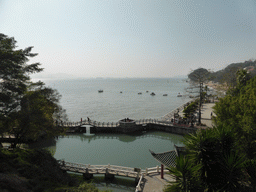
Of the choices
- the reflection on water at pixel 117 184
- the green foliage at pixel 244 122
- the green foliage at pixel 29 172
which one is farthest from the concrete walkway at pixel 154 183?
the green foliage at pixel 244 122

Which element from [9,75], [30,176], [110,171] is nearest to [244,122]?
[110,171]

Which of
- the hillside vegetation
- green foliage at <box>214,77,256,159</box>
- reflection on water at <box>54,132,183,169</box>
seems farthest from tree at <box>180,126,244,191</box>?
reflection on water at <box>54,132,183,169</box>

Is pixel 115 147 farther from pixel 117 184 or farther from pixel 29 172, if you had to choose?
pixel 29 172

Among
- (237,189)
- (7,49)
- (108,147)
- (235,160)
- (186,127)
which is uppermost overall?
(7,49)

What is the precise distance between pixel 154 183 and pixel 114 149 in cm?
1424

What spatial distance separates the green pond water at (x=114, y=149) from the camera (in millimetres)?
20839

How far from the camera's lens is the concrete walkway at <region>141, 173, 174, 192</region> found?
51.5 feet

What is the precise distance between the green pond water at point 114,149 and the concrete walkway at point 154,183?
2.48 meters

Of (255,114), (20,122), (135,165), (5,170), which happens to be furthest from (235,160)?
(20,122)

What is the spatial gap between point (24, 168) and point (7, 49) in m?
12.7

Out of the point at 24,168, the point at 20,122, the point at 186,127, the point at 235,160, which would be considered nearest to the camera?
the point at 235,160

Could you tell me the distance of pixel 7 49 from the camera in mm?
17984

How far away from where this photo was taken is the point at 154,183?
1658 centimetres

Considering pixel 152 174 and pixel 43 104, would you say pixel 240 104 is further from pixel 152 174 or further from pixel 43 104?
→ pixel 43 104
